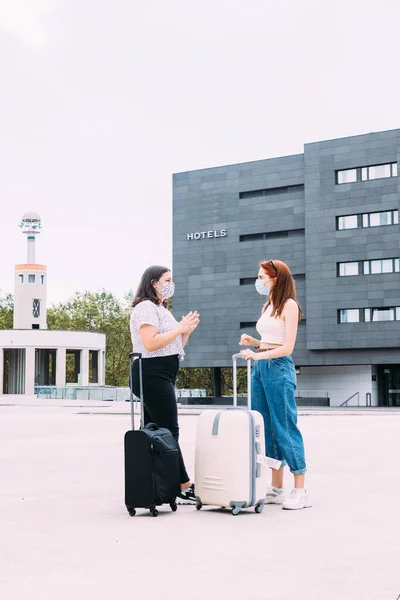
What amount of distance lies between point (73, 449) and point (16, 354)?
61.5m

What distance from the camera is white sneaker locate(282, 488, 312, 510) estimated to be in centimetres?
589

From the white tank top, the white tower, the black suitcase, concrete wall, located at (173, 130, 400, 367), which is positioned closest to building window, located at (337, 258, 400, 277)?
concrete wall, located at (173, 130, 400, 367)

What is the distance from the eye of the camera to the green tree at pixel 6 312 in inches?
3634

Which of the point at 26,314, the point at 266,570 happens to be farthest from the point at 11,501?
the point at 26,314

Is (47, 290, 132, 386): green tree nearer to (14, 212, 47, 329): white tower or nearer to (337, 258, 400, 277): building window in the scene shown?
(14, 212, 47, 329): white tower

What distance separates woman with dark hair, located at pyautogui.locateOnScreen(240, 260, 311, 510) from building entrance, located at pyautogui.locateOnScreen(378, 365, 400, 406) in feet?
154

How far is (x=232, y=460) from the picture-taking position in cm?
556

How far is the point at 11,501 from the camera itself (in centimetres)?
658

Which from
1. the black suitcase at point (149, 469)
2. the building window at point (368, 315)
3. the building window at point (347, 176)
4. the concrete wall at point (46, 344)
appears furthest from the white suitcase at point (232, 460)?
the concrete wall at point (46, 344)

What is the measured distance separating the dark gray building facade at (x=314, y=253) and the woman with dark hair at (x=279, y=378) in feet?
143

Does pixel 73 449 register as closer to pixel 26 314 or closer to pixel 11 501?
pixel 11 501

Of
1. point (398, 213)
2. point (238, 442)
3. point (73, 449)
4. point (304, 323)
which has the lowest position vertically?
point (73, 449)

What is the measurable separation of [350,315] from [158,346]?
45.6 m

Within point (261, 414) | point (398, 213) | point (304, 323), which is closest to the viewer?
point (261, 414)
